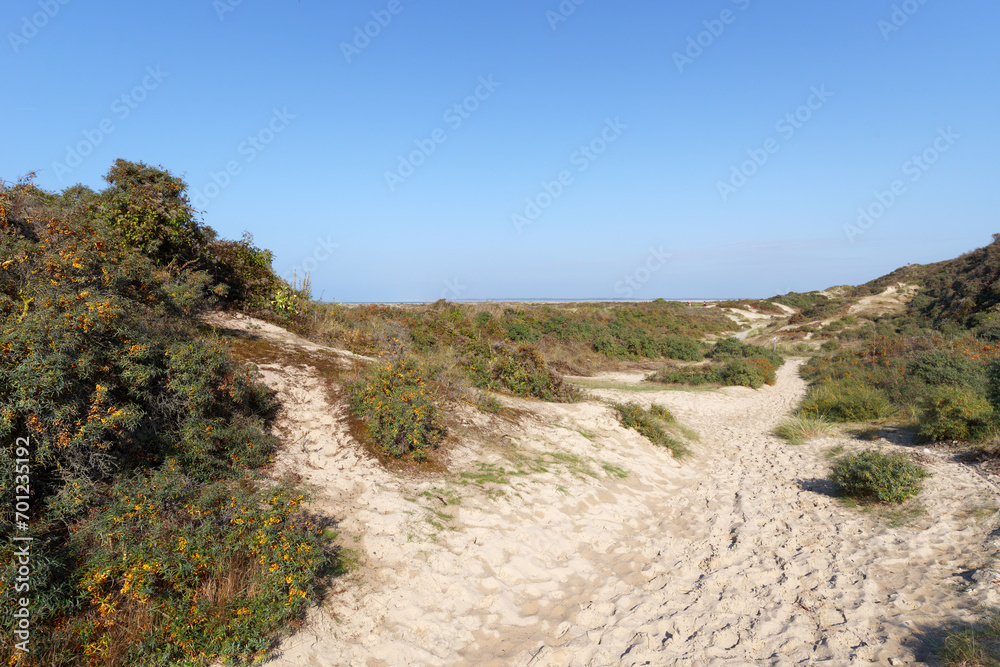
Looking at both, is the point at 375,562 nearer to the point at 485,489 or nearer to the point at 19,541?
the point at 485,489

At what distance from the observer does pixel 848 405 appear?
11.6 meters

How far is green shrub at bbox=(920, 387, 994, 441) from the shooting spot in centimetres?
800

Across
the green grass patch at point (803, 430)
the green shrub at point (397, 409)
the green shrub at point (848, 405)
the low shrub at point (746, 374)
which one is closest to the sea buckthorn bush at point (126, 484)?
the green shrub at point (397, 409)

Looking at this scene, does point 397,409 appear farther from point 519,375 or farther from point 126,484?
point 519,375

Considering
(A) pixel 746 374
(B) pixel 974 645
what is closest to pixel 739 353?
(A) pixel 746 374

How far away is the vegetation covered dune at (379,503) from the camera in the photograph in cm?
339

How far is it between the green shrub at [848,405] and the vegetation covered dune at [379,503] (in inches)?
45.8

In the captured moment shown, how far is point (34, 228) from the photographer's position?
17.8ft

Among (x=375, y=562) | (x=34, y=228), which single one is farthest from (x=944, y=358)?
(x=34, y=228)

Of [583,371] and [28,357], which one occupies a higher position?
[28,357]

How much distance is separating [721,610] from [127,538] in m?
4.78

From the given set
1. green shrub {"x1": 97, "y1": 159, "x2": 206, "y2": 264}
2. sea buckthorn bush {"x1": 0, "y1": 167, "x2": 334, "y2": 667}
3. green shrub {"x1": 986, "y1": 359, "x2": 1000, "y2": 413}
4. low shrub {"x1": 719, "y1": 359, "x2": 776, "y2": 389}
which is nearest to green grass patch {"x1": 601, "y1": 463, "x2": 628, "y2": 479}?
sea buckthorn bush {"x1": 0, "y1": 167, "x2": 334, "y2": 667}

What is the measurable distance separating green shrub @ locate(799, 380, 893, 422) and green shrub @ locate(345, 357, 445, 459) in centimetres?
997

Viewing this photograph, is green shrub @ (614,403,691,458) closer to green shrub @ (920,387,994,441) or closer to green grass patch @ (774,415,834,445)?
green grass patch @ (774,415,834,445)
